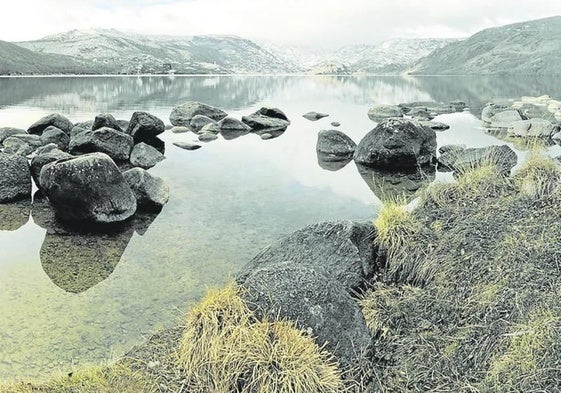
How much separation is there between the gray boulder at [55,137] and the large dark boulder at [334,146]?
14.5 meters

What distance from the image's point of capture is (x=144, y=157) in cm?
2533

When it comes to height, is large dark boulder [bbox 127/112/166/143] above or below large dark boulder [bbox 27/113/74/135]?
above

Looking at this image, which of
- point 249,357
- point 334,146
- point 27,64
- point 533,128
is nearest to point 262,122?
point 334,146

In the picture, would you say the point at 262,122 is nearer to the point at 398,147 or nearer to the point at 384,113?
the point at 384,113

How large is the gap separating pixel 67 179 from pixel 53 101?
51790mm

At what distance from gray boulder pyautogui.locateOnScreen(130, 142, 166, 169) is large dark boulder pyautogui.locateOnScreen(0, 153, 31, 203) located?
263 inches

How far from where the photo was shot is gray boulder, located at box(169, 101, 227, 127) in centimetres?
4288

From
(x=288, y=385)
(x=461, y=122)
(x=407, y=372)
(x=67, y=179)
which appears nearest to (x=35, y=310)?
(x=67, y=179)

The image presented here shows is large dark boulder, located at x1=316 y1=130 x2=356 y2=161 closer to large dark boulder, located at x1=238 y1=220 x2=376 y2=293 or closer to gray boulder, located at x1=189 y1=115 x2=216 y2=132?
gray boulder, located at x1=189 y1=115 x2=216 y2=132

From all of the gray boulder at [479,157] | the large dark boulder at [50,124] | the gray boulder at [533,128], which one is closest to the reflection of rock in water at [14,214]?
the gray boulder at [479,157]

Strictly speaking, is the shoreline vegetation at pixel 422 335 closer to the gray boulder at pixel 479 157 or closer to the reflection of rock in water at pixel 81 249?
the reflection of rock in water at pixel 81 249

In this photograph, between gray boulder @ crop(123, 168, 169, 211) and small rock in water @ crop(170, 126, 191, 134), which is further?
small rock in water @ crop(170, 126, 191, 134)

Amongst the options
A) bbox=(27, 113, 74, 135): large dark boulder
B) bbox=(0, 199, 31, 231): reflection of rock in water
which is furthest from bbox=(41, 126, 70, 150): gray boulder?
bbox=(0, 199, 31, 231): reflection of rock in water

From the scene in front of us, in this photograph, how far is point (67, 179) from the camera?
15.1m
